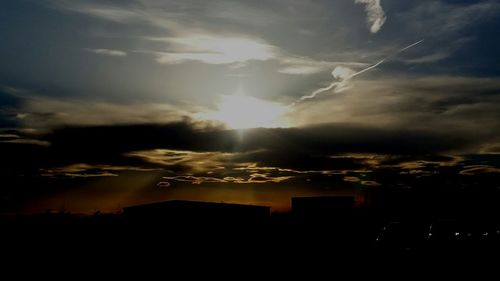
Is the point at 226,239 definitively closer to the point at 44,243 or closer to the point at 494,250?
the point at 44,243

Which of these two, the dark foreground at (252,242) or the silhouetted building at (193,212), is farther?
the silhouetted building at (193,212)

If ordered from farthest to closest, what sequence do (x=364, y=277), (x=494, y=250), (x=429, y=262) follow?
(x=494, y=250)
(x=429, y=262)
(x=364, y=277)

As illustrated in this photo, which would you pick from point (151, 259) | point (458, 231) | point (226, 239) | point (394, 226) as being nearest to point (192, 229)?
point (226, 239)

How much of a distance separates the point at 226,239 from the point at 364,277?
27365 mm

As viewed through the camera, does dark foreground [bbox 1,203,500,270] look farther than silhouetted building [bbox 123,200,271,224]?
No

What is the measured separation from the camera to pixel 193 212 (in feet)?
201

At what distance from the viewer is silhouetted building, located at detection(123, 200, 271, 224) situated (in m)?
59.7

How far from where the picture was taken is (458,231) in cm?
5209

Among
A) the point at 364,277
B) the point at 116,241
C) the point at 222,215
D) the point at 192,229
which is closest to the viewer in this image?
the point at 364,277

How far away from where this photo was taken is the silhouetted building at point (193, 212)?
59.7 metres

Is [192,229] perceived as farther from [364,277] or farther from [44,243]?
[364,277]

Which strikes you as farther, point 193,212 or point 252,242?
point 193,212

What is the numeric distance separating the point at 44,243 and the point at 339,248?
29.8 metres

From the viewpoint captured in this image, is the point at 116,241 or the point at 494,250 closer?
the point at 494,250
